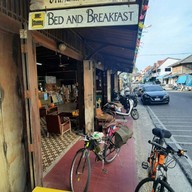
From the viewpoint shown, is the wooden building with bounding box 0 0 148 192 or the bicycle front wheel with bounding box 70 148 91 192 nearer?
the wooden building with bounding box 0 0 148 192

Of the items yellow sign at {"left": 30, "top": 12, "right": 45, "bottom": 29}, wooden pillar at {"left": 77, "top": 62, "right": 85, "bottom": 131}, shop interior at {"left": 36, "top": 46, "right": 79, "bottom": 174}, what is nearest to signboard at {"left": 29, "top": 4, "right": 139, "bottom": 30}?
yellow sign at {"left": 30, "top": 12, "right": 45, "bottom": 29}

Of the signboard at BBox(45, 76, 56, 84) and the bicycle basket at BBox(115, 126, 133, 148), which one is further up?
the signboard at BBox(45, 76, 56, 84)

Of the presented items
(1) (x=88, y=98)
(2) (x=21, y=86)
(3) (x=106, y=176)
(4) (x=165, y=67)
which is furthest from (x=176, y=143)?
(4) (x=165, y=67)

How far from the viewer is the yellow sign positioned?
6.70ft

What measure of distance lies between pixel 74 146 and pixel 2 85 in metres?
2.94

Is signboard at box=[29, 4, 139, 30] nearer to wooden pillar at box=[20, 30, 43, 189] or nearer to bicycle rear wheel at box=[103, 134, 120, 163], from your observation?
wooden pillar at box=[20, 30, 43, 189]

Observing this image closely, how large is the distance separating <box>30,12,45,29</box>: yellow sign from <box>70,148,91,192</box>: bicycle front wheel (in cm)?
188

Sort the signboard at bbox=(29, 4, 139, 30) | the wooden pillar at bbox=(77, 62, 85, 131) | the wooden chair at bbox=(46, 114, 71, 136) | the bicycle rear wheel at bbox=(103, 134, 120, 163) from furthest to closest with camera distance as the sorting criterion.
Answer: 1. the wooden pillar at bbox=(77, 62, 85, 131)
2. the wooden chair at bbox=(46, 114, 71, 136)
3. the bicycle rear wheel at bbox=(103, 134, 120, 163)
4. the signboard at bbox=(29, 4, 139, 30)

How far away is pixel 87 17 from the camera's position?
1947 millimetres

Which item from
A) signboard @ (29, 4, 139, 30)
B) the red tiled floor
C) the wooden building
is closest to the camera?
signboard @ (29, 4, 139, 30)

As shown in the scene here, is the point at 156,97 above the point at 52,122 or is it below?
above

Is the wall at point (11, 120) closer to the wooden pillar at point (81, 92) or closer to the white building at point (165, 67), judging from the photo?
the wooden pillar at point (81, 92)

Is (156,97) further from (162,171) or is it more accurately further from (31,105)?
(31,105)

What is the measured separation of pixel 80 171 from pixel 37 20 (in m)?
2.46
